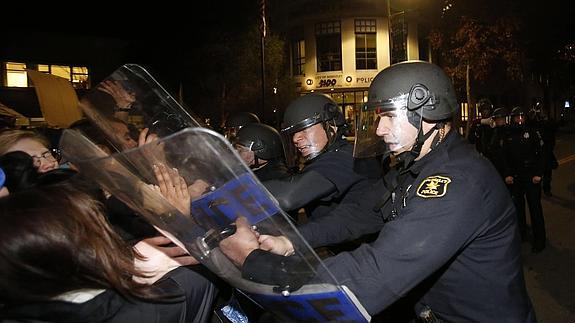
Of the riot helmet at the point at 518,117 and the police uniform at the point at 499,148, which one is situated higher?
the riot helmet at the point at 518,117

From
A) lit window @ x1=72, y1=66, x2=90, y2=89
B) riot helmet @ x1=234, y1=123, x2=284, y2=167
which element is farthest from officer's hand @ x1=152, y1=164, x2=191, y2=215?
lit window @ x1=72, y1=66, x2=90, y2=89

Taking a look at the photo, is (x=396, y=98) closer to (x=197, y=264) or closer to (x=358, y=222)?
(x=358, y=222)

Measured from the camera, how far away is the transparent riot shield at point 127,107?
228 centimetres

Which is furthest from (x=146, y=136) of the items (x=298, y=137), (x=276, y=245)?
(x=298, y=137)

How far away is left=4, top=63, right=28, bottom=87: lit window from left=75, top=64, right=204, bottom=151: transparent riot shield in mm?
24386

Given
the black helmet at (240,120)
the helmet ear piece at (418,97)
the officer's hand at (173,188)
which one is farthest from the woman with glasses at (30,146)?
the black helmet at (240,120)

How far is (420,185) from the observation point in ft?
6.28

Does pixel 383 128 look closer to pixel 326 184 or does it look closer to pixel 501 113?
pixel 326 184

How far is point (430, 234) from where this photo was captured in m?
1.72

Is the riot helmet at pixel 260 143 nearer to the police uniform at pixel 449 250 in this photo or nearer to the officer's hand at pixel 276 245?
the police uniform at pixel 449 250

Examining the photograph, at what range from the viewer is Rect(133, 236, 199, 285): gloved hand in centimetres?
180

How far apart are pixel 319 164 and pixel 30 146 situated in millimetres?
2239

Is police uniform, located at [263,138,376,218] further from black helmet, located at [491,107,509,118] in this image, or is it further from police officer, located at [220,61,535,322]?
black helmet, located at [491,107,509,118]

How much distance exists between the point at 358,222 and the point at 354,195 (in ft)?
1.63
